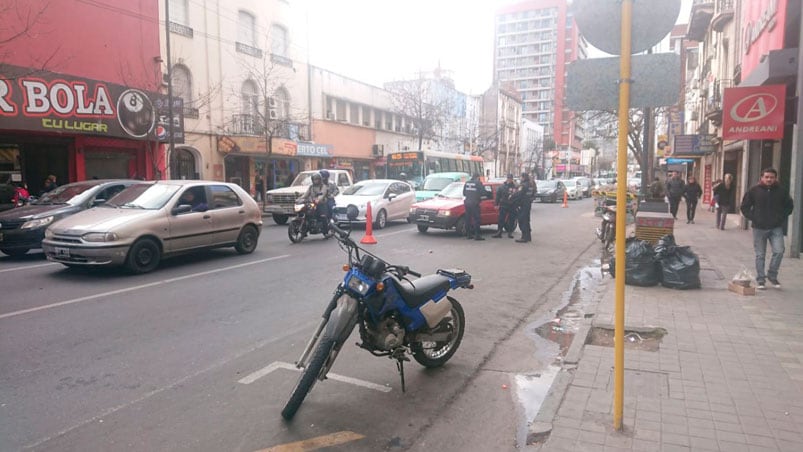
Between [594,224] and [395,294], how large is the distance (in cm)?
1742

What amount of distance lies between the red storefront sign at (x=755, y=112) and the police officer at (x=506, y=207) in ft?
17.7

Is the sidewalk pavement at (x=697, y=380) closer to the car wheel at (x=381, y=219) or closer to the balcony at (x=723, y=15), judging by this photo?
the car wheel at (x=381, y=219)

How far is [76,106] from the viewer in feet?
59.0

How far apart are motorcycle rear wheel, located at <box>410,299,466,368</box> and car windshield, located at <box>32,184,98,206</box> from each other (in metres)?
9.47

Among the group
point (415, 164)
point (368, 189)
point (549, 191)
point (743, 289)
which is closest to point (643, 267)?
point (743, 289)

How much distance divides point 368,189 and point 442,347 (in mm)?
13219

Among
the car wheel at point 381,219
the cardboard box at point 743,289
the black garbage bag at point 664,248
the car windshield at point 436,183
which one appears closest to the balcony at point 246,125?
the car windshield at point 436,183

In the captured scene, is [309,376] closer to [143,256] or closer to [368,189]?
[143,256]

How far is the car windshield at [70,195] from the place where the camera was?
37.5 feet

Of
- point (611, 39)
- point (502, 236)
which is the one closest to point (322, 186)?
point (502, 236)

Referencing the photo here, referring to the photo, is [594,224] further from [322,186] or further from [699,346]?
[699,346]

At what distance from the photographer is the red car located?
15.1m

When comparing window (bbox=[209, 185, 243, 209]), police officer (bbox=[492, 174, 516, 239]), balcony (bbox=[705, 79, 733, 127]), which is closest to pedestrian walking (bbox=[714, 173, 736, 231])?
balcony (bbox=[705, 79, 733, 127])

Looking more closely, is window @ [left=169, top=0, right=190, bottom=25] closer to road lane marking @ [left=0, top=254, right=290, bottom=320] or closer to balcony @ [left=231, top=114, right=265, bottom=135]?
balcony @ [left=231, top=114, right=265, bottom=135]
